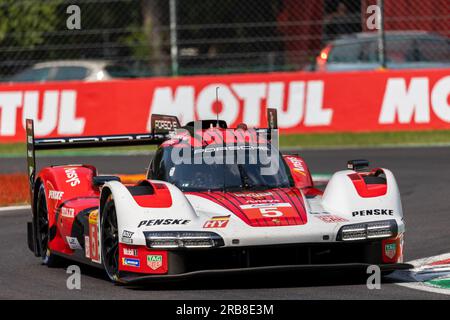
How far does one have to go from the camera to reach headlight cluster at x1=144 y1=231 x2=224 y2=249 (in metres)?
8.32

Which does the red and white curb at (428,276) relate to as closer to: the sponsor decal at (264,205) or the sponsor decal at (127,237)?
the sponsor decal at (264,205)

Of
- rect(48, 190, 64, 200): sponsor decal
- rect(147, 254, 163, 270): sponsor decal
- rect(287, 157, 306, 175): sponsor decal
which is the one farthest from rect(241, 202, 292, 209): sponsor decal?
rect(48, 190, 64, 200): sponsor decal

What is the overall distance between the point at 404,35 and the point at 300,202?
13612 millimetres

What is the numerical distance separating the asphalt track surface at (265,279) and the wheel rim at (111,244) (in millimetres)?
128

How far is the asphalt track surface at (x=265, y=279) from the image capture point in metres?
8.26

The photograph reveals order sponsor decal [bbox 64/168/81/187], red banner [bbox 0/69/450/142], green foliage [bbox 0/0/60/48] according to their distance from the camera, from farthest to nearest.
A: green foliage [bbox 0/0/60/48] < red banner [bbox 0/69/450/142] < sponsor decal [bbox 64/168/81/187]

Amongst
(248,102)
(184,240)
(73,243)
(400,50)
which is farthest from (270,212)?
(400,50)

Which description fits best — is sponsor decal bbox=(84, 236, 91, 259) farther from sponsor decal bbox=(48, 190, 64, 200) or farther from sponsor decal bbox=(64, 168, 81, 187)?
sponsor decal bbox=(64, 168, 81, 187)

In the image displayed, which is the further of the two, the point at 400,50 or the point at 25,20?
the point at 25,20

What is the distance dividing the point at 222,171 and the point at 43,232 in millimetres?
1951

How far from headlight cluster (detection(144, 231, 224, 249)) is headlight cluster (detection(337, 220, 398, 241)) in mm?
841

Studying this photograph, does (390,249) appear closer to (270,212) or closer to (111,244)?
(270,212)

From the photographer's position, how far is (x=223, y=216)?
8578 mm
